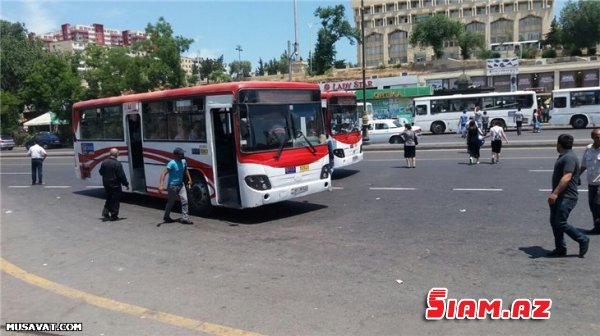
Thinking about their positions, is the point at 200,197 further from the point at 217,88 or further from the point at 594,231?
the point at 594,231

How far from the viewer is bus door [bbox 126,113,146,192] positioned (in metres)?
13.5

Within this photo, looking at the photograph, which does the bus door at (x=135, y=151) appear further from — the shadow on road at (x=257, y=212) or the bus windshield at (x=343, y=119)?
the bus windshield at (x=343, y=119)

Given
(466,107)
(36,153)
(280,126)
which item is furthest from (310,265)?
(466,107)

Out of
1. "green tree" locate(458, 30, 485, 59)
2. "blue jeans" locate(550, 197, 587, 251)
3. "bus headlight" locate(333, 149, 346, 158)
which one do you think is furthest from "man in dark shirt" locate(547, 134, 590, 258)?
"green tree" locate(458, 30, 485, 59)

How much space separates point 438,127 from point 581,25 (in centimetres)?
5460

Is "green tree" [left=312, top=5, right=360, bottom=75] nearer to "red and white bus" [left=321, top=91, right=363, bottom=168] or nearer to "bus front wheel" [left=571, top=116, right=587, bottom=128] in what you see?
"bus front wheel" [left=571, top=116, right=587, bottom=128]

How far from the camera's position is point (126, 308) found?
18.9 feet

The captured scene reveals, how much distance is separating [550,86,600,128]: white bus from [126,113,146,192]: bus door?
30.8 m

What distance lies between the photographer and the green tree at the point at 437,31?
91438 millimetres

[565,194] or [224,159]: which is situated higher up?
[224,159]

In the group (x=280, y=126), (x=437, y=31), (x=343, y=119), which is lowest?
(x=280, y=126)

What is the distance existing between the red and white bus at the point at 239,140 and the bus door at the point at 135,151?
588mm

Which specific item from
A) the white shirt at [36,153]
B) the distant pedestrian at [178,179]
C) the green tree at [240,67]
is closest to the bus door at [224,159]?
the distant pedestrian at [178,179]

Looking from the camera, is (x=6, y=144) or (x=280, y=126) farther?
(x=6, y=144)
